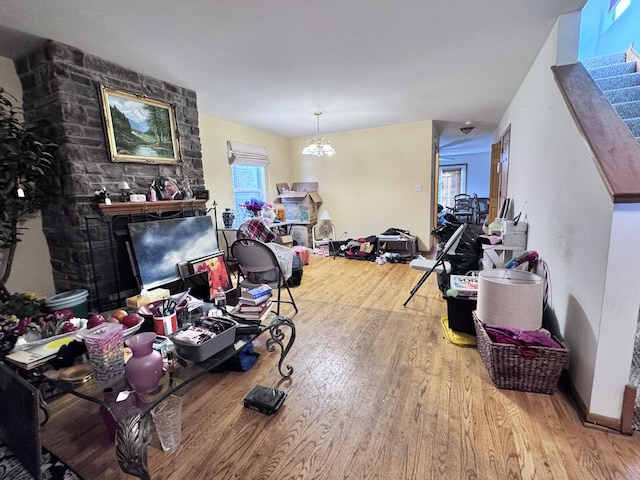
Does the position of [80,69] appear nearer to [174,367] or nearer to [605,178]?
[174,367]

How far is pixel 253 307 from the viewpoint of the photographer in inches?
72.3

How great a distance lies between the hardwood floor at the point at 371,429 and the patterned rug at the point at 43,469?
40 mm

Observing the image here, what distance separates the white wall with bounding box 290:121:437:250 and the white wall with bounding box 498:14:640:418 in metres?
2.58

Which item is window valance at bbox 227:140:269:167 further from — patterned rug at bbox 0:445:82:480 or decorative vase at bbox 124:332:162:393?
patterned rug at bbox 0:445:82:480

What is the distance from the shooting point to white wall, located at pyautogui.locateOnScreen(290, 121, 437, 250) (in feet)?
17.1

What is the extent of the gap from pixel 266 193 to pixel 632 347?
5187 millimetres

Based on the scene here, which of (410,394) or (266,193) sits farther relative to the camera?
(266,193)

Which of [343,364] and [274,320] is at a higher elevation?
[274,320]

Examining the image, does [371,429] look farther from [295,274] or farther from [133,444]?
[295,274]

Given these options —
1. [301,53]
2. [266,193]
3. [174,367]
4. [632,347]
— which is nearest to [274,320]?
[174,367]

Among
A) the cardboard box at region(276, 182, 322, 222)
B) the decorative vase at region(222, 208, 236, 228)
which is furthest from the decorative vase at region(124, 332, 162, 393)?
the cardboard box at region(276, 182, 322, 222)

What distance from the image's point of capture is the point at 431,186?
17.3ft

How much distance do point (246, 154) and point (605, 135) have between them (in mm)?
4573

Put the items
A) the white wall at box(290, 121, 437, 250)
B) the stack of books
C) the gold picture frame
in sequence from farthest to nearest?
the white wall at box(290, 121, 437, 250) < the gold picture frame < the stack of books
